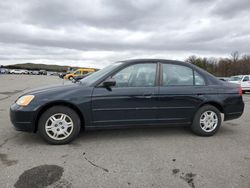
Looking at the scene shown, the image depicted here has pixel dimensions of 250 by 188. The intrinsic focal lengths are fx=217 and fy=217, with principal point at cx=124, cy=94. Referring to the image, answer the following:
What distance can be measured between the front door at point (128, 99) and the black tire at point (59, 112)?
319mm

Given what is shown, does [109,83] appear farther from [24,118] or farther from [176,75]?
[24,118]

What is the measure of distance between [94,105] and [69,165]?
1.17 meters

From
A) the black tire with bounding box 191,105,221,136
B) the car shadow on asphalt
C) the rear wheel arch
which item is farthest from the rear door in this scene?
the rear wheel arch

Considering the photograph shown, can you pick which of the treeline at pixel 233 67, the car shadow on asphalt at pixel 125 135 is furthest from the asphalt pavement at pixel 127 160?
the treeline at pixel 233 67

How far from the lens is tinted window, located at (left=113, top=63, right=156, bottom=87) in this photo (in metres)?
4.05

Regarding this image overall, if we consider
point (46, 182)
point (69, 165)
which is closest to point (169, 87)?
point (69, 165)

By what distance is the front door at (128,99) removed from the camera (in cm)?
390

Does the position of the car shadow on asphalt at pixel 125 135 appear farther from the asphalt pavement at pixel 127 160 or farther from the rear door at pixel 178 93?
the rear door at pixel 178 93

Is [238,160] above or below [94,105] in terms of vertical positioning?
below

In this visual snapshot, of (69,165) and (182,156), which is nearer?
(69,165)

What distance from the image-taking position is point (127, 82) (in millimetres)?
4062

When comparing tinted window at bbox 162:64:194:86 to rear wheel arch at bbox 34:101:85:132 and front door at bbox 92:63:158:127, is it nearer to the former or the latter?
front door at bbox 92:63:158:127

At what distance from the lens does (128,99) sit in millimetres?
3979

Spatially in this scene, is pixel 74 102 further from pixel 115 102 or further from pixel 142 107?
pixel 142 107
